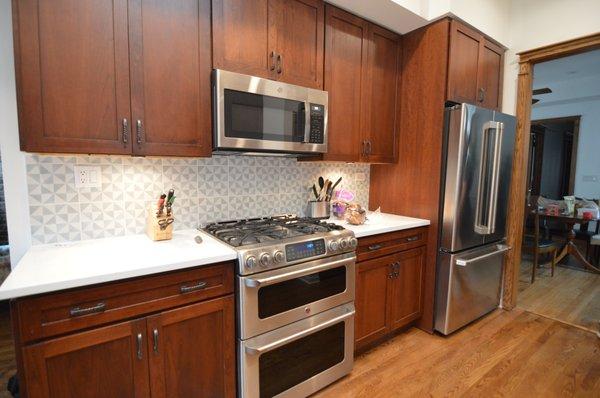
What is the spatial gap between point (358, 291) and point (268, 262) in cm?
81

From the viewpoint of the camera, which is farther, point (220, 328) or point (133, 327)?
point (220, 328)

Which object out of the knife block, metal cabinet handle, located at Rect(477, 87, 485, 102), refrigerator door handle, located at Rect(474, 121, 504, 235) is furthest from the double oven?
metal cabinet handle, located at Rect(477, 87, 485, 102)

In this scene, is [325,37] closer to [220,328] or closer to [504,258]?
[220,328]

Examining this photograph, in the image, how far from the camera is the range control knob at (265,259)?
1.42 m

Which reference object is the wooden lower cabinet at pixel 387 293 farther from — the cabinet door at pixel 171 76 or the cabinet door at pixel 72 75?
the cabinet door at pixel 72 75

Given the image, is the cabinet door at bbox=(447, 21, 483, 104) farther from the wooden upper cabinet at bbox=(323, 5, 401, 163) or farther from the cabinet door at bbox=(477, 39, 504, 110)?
the wooden upper cabinet at bbox=(323, 5, 401, 163)

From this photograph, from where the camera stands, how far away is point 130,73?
1.41 m

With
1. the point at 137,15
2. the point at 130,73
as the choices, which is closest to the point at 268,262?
the point at 130,73

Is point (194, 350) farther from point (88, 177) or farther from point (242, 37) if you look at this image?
point (242, 37)

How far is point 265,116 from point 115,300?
117cm

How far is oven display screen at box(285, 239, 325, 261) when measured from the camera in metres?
1.52

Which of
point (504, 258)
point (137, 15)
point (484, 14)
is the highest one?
point (484, 14)

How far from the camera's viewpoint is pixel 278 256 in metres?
1.47

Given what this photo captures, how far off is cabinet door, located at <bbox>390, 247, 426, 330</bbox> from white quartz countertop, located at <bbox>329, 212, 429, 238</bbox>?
0.21 metres
